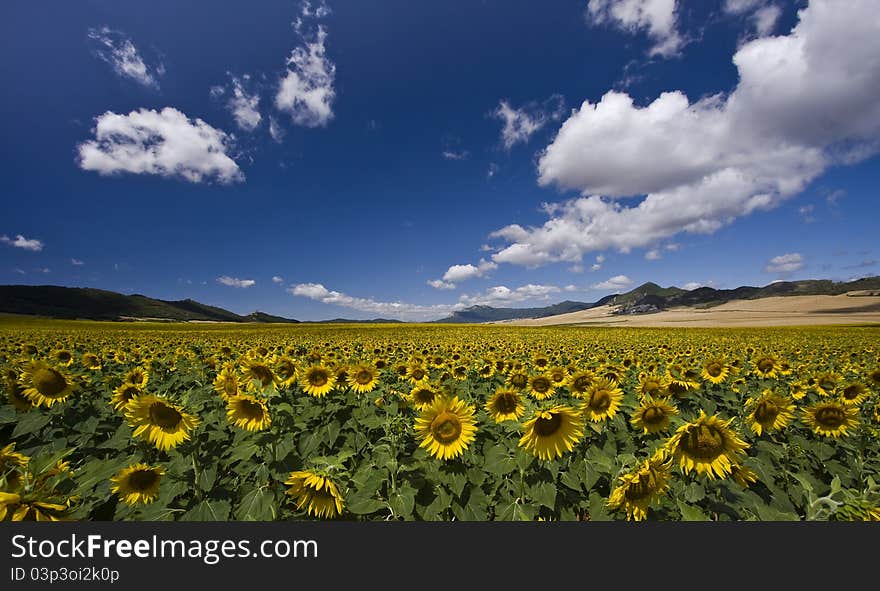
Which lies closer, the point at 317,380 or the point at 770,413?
the point at 770,413

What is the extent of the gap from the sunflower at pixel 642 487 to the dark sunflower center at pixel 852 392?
5.59 m

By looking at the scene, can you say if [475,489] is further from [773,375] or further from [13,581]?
[773,375]

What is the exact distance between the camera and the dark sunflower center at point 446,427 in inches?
135

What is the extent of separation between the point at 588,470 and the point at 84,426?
20.8 ft

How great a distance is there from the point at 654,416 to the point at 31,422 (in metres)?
7.33

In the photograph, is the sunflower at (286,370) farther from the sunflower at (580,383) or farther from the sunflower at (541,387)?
the sunflower at (580,383)

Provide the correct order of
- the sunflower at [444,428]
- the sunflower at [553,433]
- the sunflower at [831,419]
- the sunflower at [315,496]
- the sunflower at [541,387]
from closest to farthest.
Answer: the sunflower at [315,496], the sunflower at [553,433], the sunflower at [444,428], the sunflower at [831,419], the sunflower at [541,387]

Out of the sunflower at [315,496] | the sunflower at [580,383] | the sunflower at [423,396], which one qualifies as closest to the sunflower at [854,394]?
the sunflower at [580,383]

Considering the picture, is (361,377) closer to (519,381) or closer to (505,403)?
(505,403)

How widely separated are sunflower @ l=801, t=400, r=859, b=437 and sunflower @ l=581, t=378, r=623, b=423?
9.13ft

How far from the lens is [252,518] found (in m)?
2.63

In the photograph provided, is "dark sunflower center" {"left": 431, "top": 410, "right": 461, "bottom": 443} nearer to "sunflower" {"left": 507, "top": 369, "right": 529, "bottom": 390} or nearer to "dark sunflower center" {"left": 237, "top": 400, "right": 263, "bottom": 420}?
"dark sunflower center" {"left": 237, "top": 400, "right": 263, "bottom": 420}

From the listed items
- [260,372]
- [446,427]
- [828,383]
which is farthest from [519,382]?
[828,383]

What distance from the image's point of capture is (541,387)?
18.1ft
